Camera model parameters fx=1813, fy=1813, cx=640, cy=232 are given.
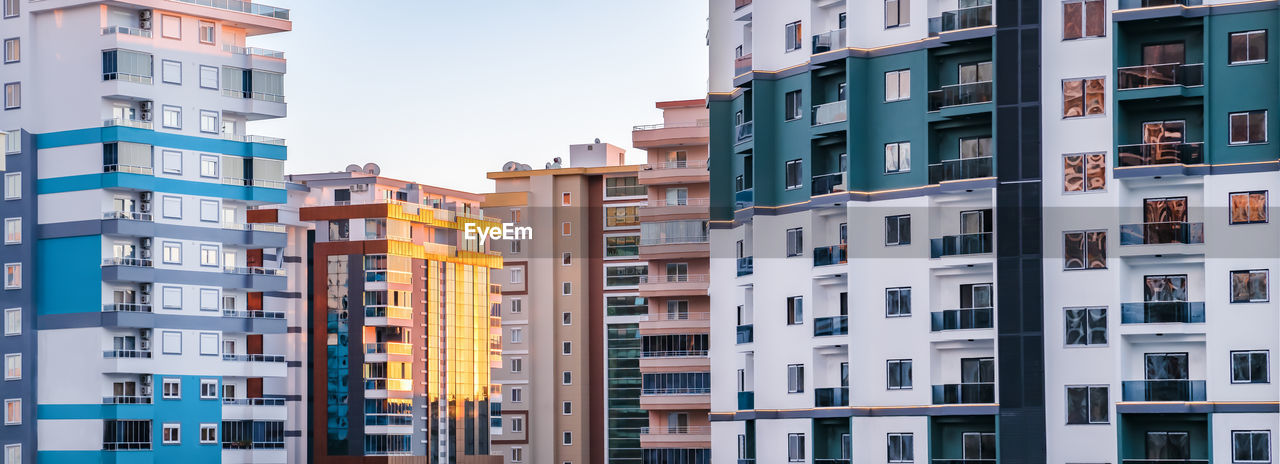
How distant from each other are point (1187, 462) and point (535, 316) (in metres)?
75.6

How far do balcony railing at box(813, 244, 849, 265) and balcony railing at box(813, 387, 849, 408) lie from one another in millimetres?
5030

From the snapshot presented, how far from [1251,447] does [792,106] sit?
23.2m

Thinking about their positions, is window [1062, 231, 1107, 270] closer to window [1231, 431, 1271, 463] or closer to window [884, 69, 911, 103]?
window [1231, 431, 1271, 463]

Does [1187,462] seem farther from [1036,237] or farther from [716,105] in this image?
[716,105]

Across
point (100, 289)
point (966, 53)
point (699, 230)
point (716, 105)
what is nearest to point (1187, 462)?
point (966, 53)

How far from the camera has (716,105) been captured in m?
81.9

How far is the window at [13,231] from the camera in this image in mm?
86250

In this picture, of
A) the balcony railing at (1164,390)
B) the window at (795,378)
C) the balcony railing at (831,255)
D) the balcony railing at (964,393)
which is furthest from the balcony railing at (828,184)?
the balcony railing at (1164,390)

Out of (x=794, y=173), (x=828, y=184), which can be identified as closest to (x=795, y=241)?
(x=794, y=173)

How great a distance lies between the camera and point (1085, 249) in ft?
214

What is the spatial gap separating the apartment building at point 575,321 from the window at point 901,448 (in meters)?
60.9

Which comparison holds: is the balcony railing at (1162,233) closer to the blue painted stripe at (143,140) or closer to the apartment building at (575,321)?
the blue painted stripe at (143,140)

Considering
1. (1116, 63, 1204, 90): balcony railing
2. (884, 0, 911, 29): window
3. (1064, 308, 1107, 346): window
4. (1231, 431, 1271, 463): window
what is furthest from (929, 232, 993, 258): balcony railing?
(1231, 431, 1271, 463): window

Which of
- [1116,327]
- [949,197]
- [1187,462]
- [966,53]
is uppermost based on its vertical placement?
[966,53]
